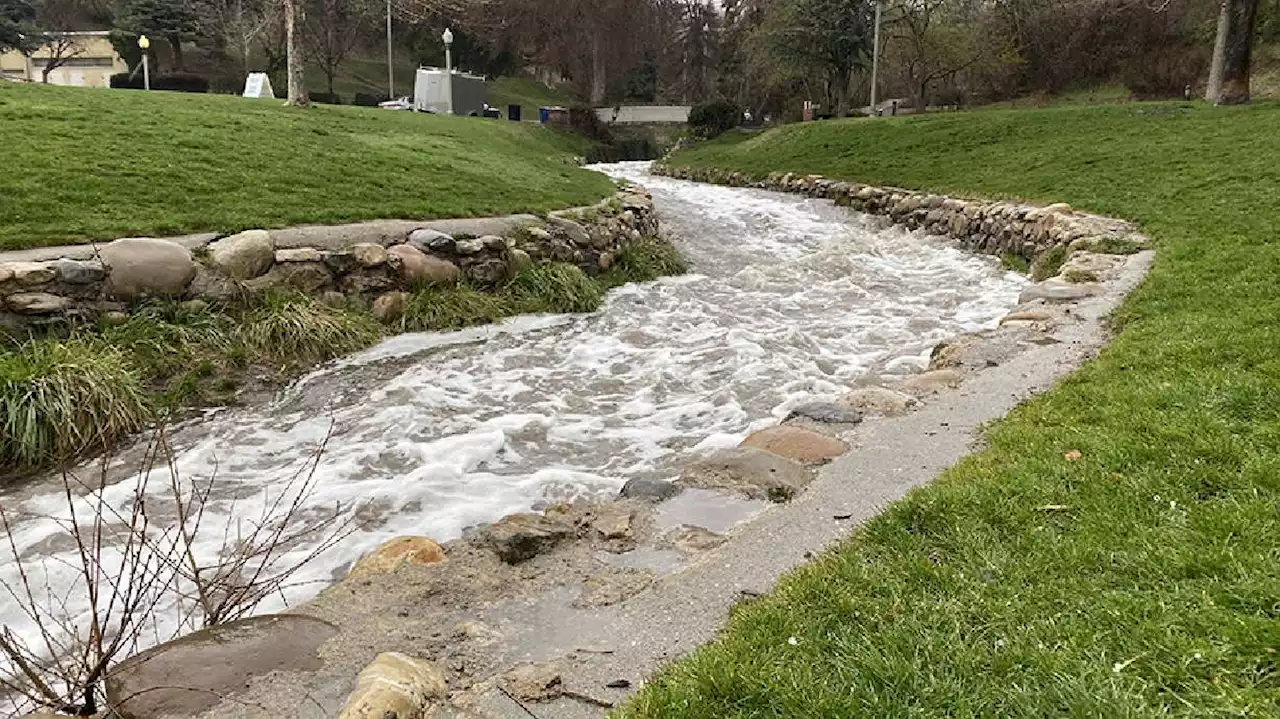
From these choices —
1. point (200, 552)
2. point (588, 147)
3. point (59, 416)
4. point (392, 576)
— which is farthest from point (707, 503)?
point (588, 147)

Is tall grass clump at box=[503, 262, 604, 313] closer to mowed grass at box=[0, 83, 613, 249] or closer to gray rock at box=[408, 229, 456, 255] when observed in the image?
gray rock at box=[408, 229, 456, 255]

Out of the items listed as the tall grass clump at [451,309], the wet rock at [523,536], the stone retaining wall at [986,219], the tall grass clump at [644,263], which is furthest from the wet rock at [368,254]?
the stone retaining wall at [986,219]

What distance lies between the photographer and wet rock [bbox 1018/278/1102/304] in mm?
7188

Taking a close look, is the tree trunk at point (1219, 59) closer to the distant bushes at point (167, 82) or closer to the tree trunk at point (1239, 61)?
the tree trunk at point (1239, 61)

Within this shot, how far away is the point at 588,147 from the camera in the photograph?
33.2 metres

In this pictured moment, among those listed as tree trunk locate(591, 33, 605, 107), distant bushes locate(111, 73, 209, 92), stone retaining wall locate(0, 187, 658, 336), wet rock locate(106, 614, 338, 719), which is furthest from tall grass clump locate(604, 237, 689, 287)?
tree trunk locate(591, 33, 605, 107)

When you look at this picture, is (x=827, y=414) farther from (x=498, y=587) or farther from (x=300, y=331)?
(x=300, y=331)

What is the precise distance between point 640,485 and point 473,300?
14.5 feet

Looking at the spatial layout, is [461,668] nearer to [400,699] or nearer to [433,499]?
[400,699]

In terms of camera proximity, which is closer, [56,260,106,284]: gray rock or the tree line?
[56,260,106,284]: gray rock

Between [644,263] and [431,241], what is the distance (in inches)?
133

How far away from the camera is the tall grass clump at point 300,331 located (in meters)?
6.52

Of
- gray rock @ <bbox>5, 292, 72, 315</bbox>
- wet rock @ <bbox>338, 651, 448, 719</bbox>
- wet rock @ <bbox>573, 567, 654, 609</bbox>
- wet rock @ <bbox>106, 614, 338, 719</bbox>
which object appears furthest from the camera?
gray rock @ <bbox>5, 292, 72, 315</bbox>

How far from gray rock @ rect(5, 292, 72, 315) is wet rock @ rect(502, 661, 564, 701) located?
5.02m
